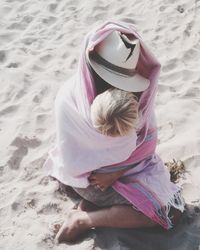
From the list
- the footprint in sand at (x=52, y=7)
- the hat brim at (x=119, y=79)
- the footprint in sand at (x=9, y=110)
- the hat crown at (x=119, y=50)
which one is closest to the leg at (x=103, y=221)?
the hat brim at (x=119, y=79)

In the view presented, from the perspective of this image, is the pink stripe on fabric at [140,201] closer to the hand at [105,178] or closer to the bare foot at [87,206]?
the hand at [105,178]

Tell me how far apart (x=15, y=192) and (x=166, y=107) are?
1173 mm

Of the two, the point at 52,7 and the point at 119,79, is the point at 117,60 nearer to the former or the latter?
the point at 119,79

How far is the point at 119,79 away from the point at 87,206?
2.52 feet

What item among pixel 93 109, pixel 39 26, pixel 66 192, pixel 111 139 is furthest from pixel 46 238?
pixel 39 26

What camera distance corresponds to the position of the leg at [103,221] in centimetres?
237

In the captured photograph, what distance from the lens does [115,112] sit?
1.96 meters

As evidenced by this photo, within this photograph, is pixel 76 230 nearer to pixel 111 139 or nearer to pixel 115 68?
pixel 111 139

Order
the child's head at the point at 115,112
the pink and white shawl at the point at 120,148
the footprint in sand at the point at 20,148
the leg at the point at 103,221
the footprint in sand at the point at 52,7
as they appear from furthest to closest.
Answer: the footprint in sand at the point at 52,7
the footprint in sand at the point at 20,148
the leg at the point at 103,221
the pink and white shawl at the point at 120,148
the child's head at the point at 115,112

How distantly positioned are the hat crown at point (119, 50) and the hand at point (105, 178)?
542 millimetres

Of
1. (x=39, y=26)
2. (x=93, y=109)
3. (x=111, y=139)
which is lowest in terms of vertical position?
(x=39, y=26)

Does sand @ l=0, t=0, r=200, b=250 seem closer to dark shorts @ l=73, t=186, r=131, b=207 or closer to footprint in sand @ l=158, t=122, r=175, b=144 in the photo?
footprint in sand @ l=158, t=122, r=175, b=144

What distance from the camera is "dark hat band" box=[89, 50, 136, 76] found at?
83.4 inches

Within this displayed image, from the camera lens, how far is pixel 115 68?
2.12 m
